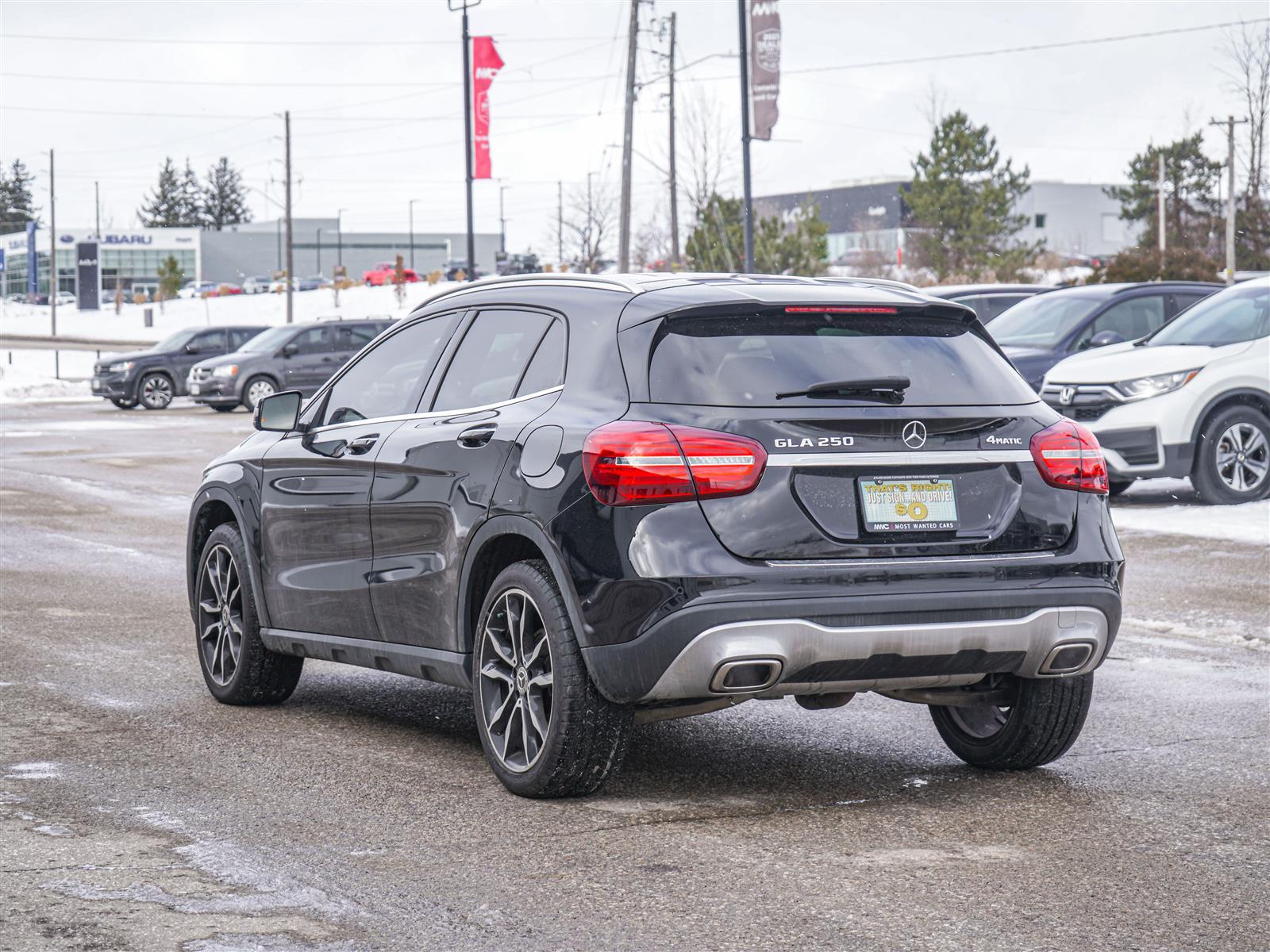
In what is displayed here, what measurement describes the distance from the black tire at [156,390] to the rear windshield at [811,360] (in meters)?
32.2

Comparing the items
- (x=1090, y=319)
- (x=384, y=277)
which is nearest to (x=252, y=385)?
(x=1090, y=319)

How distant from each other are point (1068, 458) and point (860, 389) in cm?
76

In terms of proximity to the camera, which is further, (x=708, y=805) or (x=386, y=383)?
(x=386, y=383)

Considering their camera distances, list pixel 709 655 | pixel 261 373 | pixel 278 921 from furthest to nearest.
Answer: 1. pixel 261 373
2. pixel 709 655
3. pixel 278 921

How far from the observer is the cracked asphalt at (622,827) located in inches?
167

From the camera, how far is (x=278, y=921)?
13.9 feet

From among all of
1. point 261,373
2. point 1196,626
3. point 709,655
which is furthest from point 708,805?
point 261,373

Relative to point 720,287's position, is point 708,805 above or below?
below

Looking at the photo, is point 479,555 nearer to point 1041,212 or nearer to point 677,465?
point 677,465

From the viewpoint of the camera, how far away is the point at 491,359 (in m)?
6.09

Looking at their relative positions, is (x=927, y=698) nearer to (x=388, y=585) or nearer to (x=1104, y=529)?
(x=1104, y=529)

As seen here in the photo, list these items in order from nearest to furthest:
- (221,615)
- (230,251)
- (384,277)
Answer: (221,615), (384,277), (230,251)

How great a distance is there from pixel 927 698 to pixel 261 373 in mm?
28909

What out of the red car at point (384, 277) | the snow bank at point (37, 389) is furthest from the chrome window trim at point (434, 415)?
the red car at point (384, 277)
